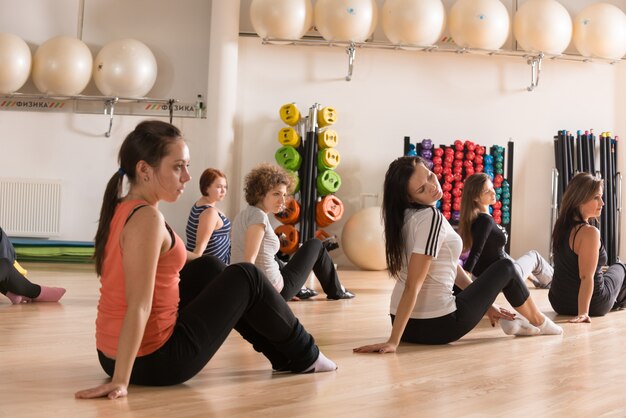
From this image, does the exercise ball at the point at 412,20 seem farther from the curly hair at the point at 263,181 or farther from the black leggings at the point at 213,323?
the black leggings at the point at 213,323

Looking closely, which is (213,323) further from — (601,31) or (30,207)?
(601,31)

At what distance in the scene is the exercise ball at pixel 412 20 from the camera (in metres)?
8.15

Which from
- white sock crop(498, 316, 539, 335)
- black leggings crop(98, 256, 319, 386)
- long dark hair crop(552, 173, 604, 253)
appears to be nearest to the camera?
black leggings crop(98, 256, 319, 386)

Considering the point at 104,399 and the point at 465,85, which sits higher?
the point at 465,85

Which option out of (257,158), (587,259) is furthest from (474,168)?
(587,259)

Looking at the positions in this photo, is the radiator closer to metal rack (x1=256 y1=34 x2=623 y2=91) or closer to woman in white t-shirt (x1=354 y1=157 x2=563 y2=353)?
metal rack (x1=256 y1=34 x2=623 y2=91)

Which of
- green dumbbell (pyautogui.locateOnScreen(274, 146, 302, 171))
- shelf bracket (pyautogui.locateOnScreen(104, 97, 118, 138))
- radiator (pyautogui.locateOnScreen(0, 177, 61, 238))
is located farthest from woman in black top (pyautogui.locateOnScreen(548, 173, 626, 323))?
radiator (pyautogui.locateOnScreen(0, 177, 61, 238))

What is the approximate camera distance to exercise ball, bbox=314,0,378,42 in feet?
26.7

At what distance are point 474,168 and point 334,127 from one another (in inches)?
59.8

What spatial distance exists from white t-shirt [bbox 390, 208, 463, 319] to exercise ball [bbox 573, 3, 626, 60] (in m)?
5.60

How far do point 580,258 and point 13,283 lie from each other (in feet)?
10.4

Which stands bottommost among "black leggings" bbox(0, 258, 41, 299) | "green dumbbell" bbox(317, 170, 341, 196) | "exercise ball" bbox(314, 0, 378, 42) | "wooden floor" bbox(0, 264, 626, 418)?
"wooden floor" bbox(0, 264, 626, 418)

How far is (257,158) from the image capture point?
8898 mm

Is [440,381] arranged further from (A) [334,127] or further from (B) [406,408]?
(A) [334,127]
